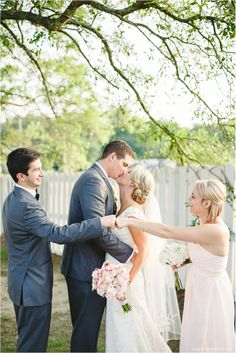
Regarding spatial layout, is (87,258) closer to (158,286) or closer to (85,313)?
(85,313)

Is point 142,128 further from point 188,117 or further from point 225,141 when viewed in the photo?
point 225,141

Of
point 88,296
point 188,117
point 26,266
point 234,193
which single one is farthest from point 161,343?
point 188,117

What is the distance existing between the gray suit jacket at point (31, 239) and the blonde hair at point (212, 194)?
0.76 m

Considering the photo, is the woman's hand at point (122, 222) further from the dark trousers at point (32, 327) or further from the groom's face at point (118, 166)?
the dark trousers at point (32, 327)

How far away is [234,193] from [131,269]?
2373mm

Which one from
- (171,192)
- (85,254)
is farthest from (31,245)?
(171,192)

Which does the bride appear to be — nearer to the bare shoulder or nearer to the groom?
the groom

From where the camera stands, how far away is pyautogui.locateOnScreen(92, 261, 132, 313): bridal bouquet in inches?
136

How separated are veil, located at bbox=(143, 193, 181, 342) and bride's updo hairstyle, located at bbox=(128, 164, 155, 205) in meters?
0.18

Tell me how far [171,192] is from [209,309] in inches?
167

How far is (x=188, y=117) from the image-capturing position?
6.00m

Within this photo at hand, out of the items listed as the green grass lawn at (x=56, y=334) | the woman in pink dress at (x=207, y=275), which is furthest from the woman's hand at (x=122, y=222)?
the green grass lawn at (x=56, y=334)

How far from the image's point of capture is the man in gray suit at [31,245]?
3.52m

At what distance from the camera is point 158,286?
4.15 metres
